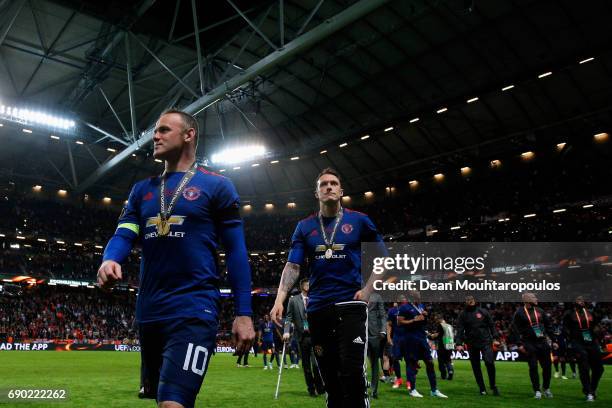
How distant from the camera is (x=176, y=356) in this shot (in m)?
2.96

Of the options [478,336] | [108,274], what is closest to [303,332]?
[478,336]

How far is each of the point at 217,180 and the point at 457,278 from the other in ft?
137

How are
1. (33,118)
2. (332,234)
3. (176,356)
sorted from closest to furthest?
(176,356) → (332,234) → (33,118)

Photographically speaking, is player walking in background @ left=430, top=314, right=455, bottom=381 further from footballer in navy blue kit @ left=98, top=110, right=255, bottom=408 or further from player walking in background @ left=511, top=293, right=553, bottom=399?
footballer in navy blue kit @ left=98, top=110, right=255, bottom=408

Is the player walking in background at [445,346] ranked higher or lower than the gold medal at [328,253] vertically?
lower

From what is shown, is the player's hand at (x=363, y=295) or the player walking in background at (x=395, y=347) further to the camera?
the player walking in background at (x=395, y=347)

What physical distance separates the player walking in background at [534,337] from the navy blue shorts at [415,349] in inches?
80.5

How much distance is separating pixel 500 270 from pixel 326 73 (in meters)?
21.4

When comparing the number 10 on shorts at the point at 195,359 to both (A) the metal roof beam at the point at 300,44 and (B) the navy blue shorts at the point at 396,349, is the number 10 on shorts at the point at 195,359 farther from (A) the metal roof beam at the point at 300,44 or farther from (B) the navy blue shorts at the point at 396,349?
(A) the metal roof beam at the point at 300,44

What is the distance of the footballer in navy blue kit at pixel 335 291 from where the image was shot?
516 centimetres

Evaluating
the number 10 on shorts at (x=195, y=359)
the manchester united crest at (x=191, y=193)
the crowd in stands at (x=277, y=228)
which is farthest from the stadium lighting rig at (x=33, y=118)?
the number 10 on shorts at (x=195, y=359)

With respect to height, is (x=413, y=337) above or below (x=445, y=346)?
above

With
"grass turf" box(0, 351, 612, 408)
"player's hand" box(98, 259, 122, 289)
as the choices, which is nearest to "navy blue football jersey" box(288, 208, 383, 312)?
"player's hand" box(98, 259, 122, 289)

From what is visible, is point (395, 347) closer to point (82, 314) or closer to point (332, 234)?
point (332, 234)
